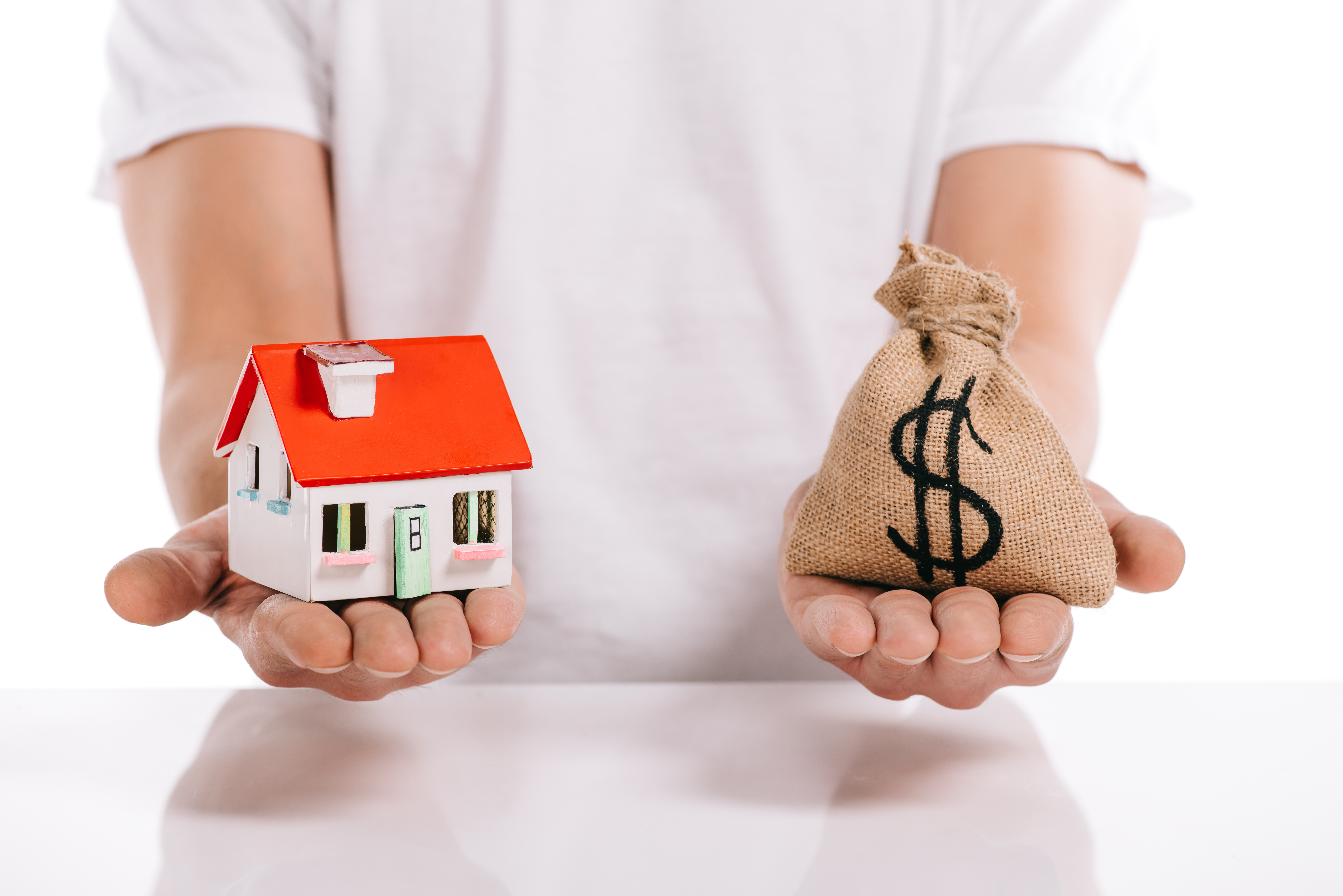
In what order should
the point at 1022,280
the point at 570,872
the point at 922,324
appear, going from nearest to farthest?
1. the point at 570,872
2. the point at 922,324
3. the point at 1022,280

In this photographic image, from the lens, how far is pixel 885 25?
1.40m

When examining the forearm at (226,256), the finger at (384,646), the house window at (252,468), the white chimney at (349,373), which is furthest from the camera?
the forearm at (226,256)

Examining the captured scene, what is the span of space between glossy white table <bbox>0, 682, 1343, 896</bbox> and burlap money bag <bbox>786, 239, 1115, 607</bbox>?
186 mm

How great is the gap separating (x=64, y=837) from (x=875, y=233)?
1.13 m

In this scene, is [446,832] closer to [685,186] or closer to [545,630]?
[545,630]

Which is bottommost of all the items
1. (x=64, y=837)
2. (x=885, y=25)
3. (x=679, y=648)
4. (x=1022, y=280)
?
(x=679, y=648)

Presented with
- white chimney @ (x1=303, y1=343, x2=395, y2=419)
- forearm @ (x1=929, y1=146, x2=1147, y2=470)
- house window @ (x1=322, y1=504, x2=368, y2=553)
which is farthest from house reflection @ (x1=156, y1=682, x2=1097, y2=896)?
forearm @ (x1=929, y1=146, x2=1147, y2=470)

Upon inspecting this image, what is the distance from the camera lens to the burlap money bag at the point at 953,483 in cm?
94

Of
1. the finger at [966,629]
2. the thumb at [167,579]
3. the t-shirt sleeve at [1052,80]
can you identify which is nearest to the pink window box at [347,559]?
the thumb at [167,579]

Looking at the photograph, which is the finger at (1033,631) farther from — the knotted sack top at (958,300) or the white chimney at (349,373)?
the white chimney at (349,373)

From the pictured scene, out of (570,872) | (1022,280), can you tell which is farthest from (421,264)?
(570,872)

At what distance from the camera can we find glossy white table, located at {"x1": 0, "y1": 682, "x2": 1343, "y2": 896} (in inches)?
31.3

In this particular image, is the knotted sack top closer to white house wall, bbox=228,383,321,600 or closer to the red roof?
the red roof

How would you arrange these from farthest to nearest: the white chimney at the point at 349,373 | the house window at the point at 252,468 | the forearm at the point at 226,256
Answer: the forearm at the point at 226,256, the house window at the point at 252,468, the white chimney at the point at 349,373
